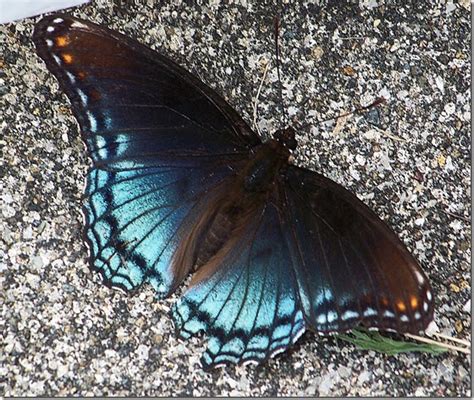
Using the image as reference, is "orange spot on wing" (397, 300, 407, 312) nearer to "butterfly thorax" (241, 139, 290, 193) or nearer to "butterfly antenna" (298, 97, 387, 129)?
"butterfly thorax" (241, 139, 290, 193)

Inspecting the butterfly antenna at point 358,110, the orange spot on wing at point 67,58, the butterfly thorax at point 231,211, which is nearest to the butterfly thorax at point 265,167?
the butterfly thorax at point 231,211

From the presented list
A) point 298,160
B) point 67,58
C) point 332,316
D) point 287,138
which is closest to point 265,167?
point 287,138

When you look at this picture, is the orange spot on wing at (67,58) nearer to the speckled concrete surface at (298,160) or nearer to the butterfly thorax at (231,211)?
the speckled concrete surface at (298,160)

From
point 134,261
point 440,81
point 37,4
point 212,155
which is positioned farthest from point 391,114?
point 37,4

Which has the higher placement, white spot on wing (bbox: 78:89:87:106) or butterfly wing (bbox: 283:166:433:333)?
white spot on wing (bbox: 78:89:87:106)

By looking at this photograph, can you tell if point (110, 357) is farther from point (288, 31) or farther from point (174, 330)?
point (288, 31)

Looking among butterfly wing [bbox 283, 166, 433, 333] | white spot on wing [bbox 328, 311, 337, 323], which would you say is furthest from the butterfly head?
white spot on wing [bbox 328, 311, 337, 323]
